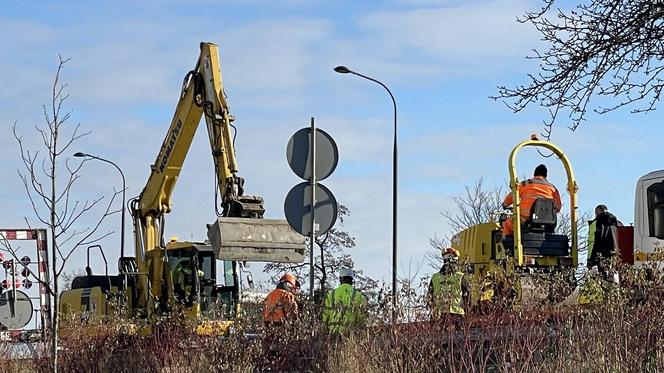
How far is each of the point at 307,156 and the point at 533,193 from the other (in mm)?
6228

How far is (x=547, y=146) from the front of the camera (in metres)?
18.0

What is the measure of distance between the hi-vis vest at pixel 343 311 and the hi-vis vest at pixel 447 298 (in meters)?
0.84

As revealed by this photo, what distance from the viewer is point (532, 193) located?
56.1 feet

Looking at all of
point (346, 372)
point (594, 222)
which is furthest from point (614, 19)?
point (594, 222)

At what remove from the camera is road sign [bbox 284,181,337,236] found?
11.4 metres

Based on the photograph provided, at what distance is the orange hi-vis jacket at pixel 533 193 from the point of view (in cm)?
1708

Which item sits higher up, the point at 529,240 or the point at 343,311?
the point at 529,240

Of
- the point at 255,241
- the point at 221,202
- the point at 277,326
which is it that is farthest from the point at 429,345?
the point at 221,202

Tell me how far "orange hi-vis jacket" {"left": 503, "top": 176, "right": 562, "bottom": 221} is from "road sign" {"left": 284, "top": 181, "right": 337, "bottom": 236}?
6.14 metres

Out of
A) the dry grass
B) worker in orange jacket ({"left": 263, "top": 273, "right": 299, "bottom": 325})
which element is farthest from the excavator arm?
worker in orange jacket ({"left": 263, "top": 273, "right": 299, "bottom": 325})

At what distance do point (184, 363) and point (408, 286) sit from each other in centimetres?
235

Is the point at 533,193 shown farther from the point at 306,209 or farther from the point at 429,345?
the point at 429,345

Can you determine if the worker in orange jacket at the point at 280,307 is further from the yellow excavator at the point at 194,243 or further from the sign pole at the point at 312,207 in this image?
the yellow excavator at the point at 194,243

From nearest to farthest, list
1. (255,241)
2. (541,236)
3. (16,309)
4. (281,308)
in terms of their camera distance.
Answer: (281,308)
(255,241)
(541,236)
(16,309)
